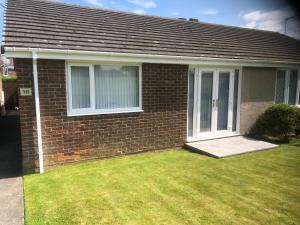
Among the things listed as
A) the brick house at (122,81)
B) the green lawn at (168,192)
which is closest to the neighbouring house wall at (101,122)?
the brick house at (122,81)

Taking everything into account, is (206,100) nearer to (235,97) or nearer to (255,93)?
(235,97)

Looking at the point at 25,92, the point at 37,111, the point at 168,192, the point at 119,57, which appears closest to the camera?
the point at 168,192

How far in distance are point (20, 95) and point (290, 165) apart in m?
7.09

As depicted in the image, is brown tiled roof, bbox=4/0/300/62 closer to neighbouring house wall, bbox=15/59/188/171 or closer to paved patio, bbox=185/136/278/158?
neighbouring house wall, bbox=15/59/188/171

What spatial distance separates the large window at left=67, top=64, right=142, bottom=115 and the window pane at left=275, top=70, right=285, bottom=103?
6.64 meters

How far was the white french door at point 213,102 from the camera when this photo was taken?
8.77 metres

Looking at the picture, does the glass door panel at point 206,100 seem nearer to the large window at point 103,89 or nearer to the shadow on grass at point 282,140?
the shadow on grass at point 282,140

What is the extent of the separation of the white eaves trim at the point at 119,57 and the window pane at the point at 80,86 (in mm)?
336

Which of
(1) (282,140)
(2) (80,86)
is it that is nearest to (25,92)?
(2) (80,86)

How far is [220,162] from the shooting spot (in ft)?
23.2

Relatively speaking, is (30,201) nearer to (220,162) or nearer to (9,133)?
(220,162)

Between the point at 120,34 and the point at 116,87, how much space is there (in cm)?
193

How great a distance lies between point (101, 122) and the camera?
7102 millimetres

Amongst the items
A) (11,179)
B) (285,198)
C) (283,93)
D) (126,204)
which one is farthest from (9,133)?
(283,93)
